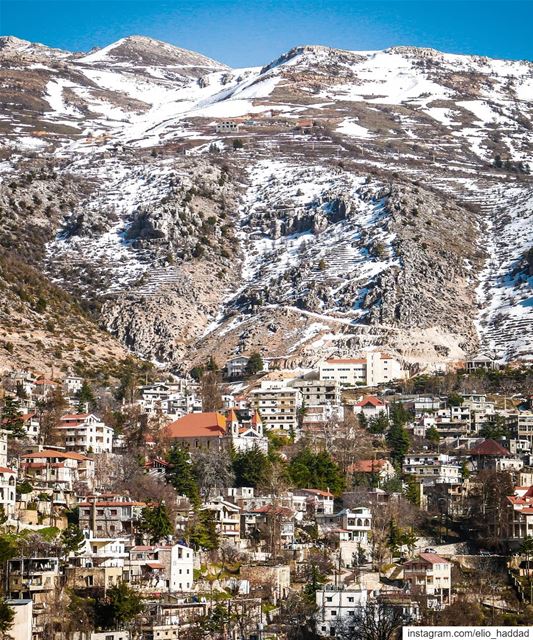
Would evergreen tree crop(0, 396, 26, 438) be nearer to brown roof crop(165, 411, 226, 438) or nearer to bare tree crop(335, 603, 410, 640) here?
brown roof crop(165, 411, 226, 438)

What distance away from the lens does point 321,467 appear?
113438 millimetres

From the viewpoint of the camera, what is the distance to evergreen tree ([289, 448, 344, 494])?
112 meters

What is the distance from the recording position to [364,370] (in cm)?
15738

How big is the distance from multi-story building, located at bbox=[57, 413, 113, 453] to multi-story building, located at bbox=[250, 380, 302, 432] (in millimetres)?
22960

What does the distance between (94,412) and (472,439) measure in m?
30.4

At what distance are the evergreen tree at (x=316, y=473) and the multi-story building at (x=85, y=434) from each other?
1318cm

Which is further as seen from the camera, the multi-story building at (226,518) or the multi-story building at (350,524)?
the multi-story building at (350,524)

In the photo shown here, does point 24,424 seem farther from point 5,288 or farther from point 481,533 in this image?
point 5,288

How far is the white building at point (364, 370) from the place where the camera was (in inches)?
6122

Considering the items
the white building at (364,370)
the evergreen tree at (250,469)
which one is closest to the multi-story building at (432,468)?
the evergreen tree at (250,469)

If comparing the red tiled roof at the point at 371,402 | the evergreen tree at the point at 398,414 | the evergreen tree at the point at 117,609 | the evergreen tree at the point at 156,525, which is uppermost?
the red tiled roof at the point at 371,402

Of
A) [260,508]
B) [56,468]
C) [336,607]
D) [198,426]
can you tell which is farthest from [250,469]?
[336,607]

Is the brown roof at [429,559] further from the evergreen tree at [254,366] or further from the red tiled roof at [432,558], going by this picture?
the evergreen tree at [254,366]

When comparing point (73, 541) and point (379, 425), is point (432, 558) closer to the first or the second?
point (73, 541)
